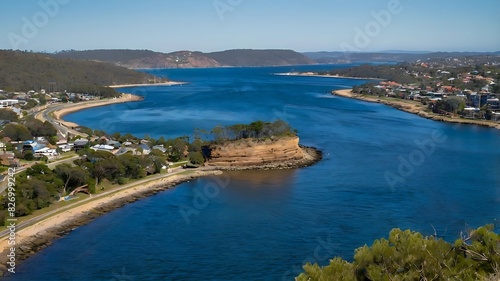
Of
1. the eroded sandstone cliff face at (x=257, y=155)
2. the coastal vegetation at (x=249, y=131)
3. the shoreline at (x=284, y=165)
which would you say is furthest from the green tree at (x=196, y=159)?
the coastal vegetation at (x=249, y=131)

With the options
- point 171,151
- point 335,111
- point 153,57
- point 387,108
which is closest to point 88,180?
point 171,151

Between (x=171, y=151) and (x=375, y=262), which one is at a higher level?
(x=375, y=262)

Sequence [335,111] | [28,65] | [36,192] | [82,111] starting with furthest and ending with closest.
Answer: [28,65]
[82,111]
[335,111]
[36,192]

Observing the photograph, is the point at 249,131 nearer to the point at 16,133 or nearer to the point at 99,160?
the point at 99,160

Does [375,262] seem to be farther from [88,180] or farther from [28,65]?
[28,65]

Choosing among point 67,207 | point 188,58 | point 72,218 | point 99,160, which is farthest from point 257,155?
point 188,58

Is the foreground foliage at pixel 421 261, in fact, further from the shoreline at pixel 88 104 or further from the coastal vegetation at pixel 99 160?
the shoreline at pixel 88 104

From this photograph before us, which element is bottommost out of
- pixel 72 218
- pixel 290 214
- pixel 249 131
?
pixel 290 214
